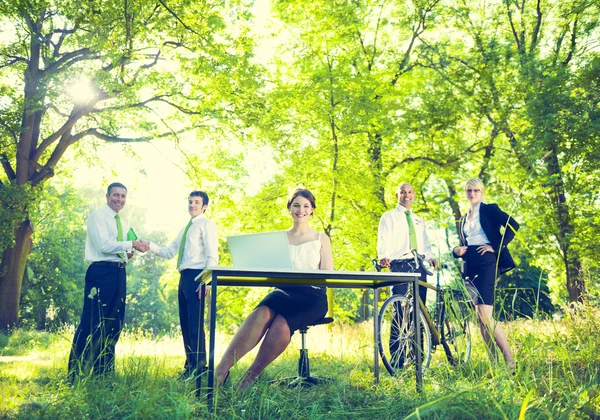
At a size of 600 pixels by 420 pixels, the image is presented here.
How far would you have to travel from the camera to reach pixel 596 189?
14.5 m

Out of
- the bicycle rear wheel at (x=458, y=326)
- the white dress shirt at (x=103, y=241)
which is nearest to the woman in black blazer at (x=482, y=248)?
the bicycle rear wheel at (x=458, y=326)

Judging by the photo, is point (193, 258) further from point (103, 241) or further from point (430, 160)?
point (430, 160)

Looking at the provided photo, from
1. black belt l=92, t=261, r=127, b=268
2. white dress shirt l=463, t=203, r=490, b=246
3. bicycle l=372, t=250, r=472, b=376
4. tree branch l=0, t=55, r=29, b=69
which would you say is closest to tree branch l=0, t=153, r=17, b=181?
tree branch l=0, t=55, r=29, b=69

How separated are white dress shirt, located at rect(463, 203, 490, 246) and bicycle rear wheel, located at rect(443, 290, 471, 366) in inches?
20.6

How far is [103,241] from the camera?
18.0 feet

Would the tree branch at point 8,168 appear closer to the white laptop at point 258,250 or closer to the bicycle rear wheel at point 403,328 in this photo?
the bicycle rear wheel at point 403,328

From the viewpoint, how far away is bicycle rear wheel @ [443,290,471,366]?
382 centimetres

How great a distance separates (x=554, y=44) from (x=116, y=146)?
12.9 metres

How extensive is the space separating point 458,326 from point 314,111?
9286mm

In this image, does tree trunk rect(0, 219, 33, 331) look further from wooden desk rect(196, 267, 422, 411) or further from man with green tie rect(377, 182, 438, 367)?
wooden desk rect(196, 267, 422, 411)

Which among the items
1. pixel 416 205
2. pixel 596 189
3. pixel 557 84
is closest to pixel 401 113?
pixel 416 205

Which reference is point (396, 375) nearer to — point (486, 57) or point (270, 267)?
point (270, 267)

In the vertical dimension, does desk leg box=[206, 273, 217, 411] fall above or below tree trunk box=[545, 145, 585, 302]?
below

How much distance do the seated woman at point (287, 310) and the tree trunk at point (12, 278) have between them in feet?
40.3
